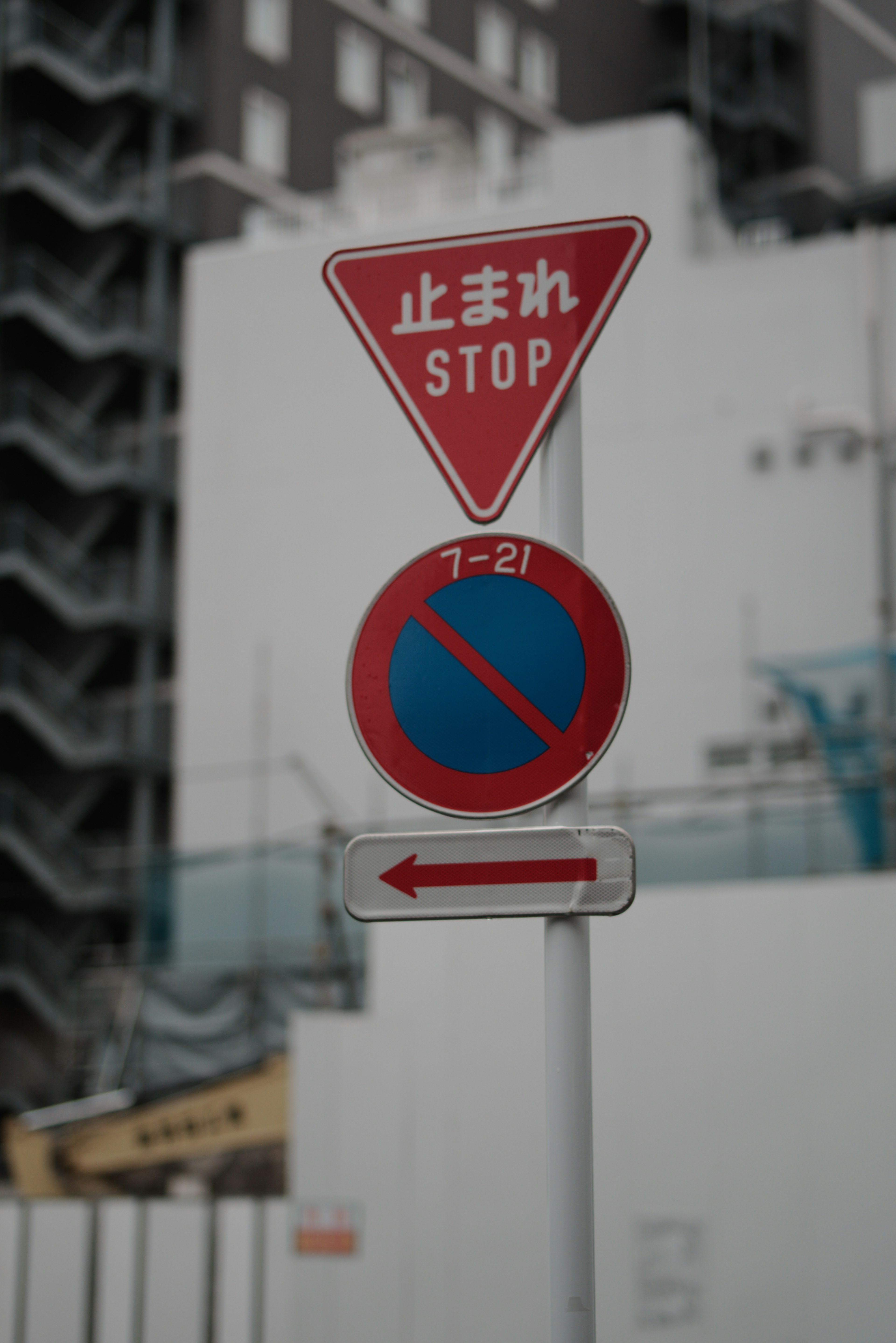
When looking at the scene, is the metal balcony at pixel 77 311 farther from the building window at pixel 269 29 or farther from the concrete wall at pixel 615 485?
the concrete wall at pixel 615 485

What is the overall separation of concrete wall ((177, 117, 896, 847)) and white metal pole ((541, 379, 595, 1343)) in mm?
12814

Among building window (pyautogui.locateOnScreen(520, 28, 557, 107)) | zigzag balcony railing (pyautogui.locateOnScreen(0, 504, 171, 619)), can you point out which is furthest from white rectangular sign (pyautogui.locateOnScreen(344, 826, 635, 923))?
building window (pyautogui.locateOnScreen(520, 28, 557, 107))

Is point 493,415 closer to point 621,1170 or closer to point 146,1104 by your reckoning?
point 621,1170

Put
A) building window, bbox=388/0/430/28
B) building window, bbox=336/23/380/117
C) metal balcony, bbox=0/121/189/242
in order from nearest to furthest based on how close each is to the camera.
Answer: metal balcony, bbox=0/121/189/242 < building window, bbox=336/23/380/117 < building window, bbox=388/0/430/28

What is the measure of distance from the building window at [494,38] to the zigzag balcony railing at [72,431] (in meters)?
11.2

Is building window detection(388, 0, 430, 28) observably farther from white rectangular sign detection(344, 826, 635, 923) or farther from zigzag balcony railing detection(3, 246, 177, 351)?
white rectangular sign detection(344, 826, 635, 923)

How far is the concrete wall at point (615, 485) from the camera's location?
59.1 ft

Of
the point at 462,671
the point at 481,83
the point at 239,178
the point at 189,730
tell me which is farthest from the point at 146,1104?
the point at 481,83

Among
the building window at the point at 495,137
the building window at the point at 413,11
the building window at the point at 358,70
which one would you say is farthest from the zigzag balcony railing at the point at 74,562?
the building window at the point at 413,11

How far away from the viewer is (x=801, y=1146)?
21.1ft

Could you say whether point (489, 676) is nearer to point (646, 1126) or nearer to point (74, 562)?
point (646, 1126)

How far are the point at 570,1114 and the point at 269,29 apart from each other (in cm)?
3267

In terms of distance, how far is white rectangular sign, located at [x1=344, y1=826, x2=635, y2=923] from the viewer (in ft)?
8.48

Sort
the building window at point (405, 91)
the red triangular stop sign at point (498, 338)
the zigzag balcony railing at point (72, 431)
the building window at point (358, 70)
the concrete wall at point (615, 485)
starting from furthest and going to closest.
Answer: the building window at point (405, 91) → the building window at point (358, 70) → the zigzag balcony railing at point (72, 431) → the concrete wall at point (615, 485) → the red triangular stop sign at point (498, 338)
